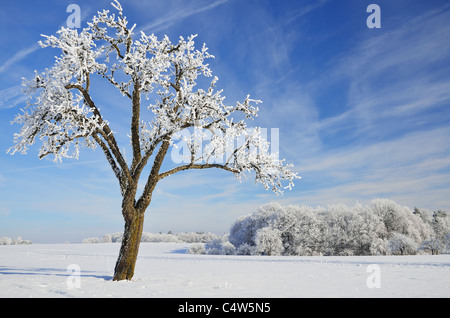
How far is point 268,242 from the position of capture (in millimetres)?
48812

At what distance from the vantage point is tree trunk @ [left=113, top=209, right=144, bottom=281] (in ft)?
39.1

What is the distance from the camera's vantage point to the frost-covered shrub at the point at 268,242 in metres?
48.6

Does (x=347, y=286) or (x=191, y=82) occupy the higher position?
(x=191, y=82)

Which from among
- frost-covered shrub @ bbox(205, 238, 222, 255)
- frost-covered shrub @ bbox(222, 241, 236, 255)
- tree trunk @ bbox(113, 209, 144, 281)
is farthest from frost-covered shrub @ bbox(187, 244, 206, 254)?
tree trunk @ bbox(113, 209, 144, 281)

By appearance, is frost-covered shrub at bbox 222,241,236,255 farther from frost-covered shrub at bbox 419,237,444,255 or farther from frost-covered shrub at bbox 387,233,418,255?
frost-covered shrub at bbox 419,237,444,255

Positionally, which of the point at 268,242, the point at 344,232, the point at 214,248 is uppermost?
the point at 344,232

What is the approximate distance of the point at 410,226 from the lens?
52.8 m

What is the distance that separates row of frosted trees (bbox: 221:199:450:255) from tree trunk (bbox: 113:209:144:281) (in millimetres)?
38393

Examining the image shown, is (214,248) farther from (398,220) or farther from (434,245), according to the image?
(434,245)

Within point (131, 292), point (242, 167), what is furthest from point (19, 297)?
point (242, 167)

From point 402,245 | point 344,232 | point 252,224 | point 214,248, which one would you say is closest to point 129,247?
point 214,248

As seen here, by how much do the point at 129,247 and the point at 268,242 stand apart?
39.4m
